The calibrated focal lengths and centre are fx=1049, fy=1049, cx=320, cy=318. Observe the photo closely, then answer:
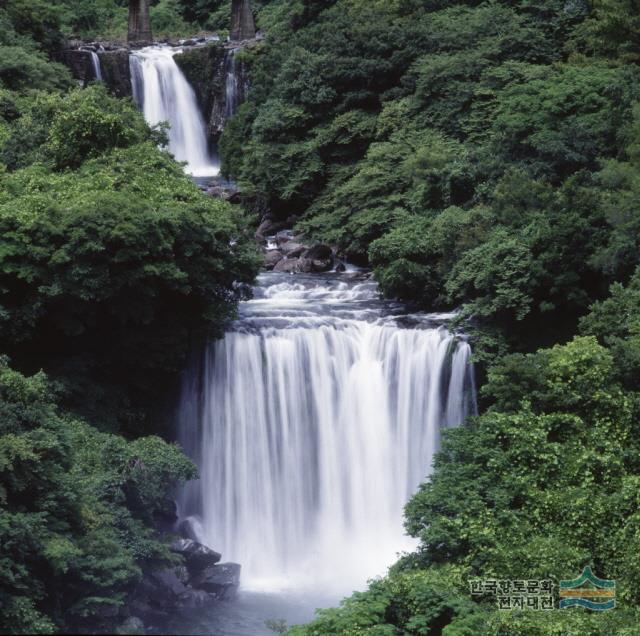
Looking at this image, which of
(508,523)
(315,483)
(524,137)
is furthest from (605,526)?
(524,137)

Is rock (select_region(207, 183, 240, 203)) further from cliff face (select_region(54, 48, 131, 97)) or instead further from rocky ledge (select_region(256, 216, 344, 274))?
cliff face (select_region(54, 48, 131, 97))

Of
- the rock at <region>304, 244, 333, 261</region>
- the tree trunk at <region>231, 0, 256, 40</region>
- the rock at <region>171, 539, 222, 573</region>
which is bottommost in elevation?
the rock at <region>171, 539, 222, 573</region>

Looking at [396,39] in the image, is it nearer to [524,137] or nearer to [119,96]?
[524,137]

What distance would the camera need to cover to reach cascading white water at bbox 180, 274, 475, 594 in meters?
19.2

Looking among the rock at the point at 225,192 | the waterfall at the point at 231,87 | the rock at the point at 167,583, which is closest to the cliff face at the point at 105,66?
the waterfall at the point at 231,87

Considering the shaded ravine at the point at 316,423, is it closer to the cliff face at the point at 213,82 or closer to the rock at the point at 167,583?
the rock at the point at 167,583

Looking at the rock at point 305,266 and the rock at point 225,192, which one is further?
the rock at point 225,192

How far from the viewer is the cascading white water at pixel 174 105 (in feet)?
114

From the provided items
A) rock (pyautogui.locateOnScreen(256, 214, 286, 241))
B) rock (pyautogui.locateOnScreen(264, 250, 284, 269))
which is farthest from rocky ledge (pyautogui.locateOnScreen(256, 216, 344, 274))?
rock (pyautogui.locateOnScreen(256, 214, 286, 241))

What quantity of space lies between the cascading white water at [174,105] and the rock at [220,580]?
64.4ft

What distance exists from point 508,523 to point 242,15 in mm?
29312

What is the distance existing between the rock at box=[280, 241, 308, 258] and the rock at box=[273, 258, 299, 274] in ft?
1.09

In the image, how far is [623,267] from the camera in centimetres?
1884

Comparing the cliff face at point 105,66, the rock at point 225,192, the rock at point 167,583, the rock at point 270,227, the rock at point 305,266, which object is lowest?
the rock at point 167,583
